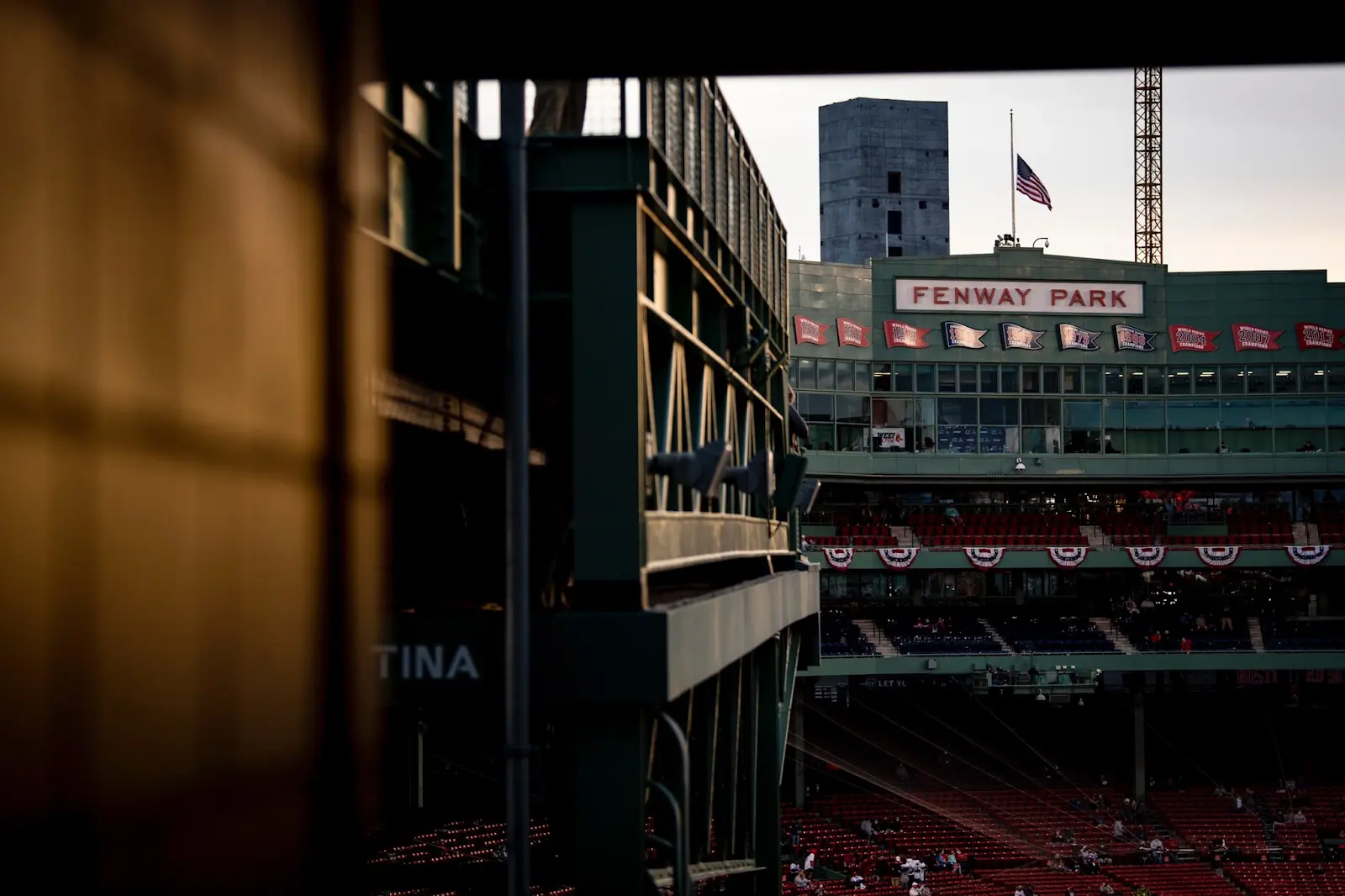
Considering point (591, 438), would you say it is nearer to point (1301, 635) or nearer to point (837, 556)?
point (837, 556)

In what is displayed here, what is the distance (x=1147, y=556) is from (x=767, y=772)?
4172cm

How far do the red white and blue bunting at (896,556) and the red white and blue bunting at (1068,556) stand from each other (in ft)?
19.8

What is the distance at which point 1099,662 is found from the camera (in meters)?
58.8

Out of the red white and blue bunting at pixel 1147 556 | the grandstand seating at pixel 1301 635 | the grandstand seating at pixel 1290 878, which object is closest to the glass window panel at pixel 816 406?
the red white and blue bunting at pixel 1147 556

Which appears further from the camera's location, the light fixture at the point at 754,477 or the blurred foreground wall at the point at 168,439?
the light fixture at the point at 754,477

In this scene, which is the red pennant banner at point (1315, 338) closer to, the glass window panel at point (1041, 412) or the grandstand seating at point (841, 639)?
the glass window panel at point (1041, 412)

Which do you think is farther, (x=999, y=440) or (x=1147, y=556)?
(x=999, y=440)

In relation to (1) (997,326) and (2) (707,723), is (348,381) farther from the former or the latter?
(1) (997,326)

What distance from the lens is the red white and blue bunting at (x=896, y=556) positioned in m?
60.3

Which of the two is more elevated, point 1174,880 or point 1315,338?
point 1315,338

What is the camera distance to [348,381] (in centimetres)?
812

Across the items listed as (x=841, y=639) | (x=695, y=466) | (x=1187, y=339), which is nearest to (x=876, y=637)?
(x=841, y=639)

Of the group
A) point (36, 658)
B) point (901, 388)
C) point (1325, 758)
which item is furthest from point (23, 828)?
point (1325, 758)

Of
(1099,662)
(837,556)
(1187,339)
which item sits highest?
(1187,339)
